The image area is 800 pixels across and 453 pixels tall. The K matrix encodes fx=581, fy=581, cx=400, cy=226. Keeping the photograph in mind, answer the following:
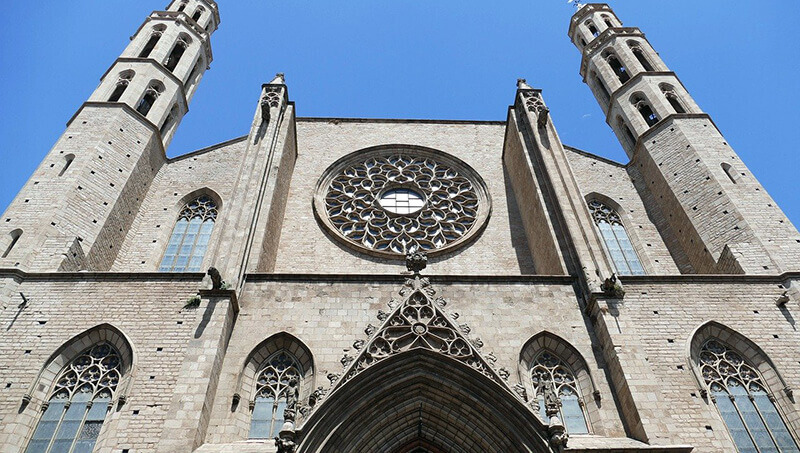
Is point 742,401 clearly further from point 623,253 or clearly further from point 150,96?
point 150,96

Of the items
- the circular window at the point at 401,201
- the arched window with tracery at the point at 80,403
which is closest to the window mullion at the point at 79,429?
the arched window with tracery at the point at 80,403

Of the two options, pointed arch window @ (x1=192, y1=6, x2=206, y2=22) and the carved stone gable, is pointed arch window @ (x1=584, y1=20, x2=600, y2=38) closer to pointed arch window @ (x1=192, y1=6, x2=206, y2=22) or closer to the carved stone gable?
pointed arch window @ (x1=192, y1=6, x2=206, y2=22)

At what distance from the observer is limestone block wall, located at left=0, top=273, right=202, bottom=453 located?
828cm

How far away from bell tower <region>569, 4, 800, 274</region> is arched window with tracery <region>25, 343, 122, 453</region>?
453 inches

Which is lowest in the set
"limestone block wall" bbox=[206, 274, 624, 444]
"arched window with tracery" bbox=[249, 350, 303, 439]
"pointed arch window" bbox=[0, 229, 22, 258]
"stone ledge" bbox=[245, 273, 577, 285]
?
"arched window with tracery" bbox=[249, 350, 303, 439]

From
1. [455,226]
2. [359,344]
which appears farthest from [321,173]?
[359,344]

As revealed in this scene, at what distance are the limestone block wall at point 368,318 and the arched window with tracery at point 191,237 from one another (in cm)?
362

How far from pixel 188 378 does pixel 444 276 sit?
4594 millimetres

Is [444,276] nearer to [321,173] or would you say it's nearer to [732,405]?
[732,405]

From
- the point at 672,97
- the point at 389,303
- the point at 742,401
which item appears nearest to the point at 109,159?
the point at 389,303

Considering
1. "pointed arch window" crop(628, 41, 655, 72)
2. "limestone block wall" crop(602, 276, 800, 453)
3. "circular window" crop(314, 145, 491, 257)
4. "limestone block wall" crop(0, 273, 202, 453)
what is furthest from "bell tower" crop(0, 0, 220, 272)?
"pointed arch window" crop(628, 41, 655, 72)

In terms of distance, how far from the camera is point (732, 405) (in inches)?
355

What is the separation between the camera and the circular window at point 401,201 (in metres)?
14.3

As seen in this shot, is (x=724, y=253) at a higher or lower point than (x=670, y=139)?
lower
